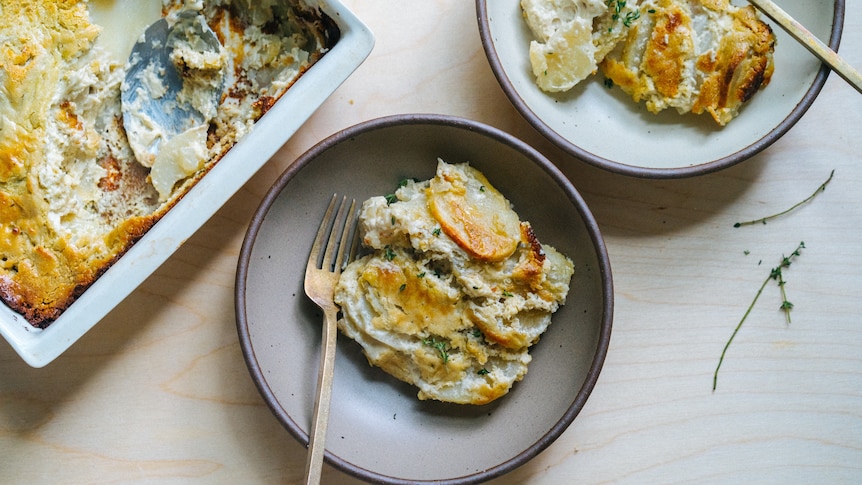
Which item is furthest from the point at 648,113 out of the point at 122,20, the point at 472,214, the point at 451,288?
the point at 122,20

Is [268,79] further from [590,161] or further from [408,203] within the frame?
[590,161]

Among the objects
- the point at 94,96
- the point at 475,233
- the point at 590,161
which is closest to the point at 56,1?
the point at 94,96

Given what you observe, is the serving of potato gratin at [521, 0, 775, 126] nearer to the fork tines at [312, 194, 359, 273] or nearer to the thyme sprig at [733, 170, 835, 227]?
the thyme sprig at [733, 170, 835, 227]

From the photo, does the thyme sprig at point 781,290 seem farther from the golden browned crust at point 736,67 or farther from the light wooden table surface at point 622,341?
the golden browned crust at point 736,67

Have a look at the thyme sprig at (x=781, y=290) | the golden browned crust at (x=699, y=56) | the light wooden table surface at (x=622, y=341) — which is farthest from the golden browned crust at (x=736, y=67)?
the thyme sprig at (x=781, y=290)

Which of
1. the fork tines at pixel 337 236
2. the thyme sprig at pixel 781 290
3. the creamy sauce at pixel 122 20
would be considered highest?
the creamy sauce at pixel 122 20
